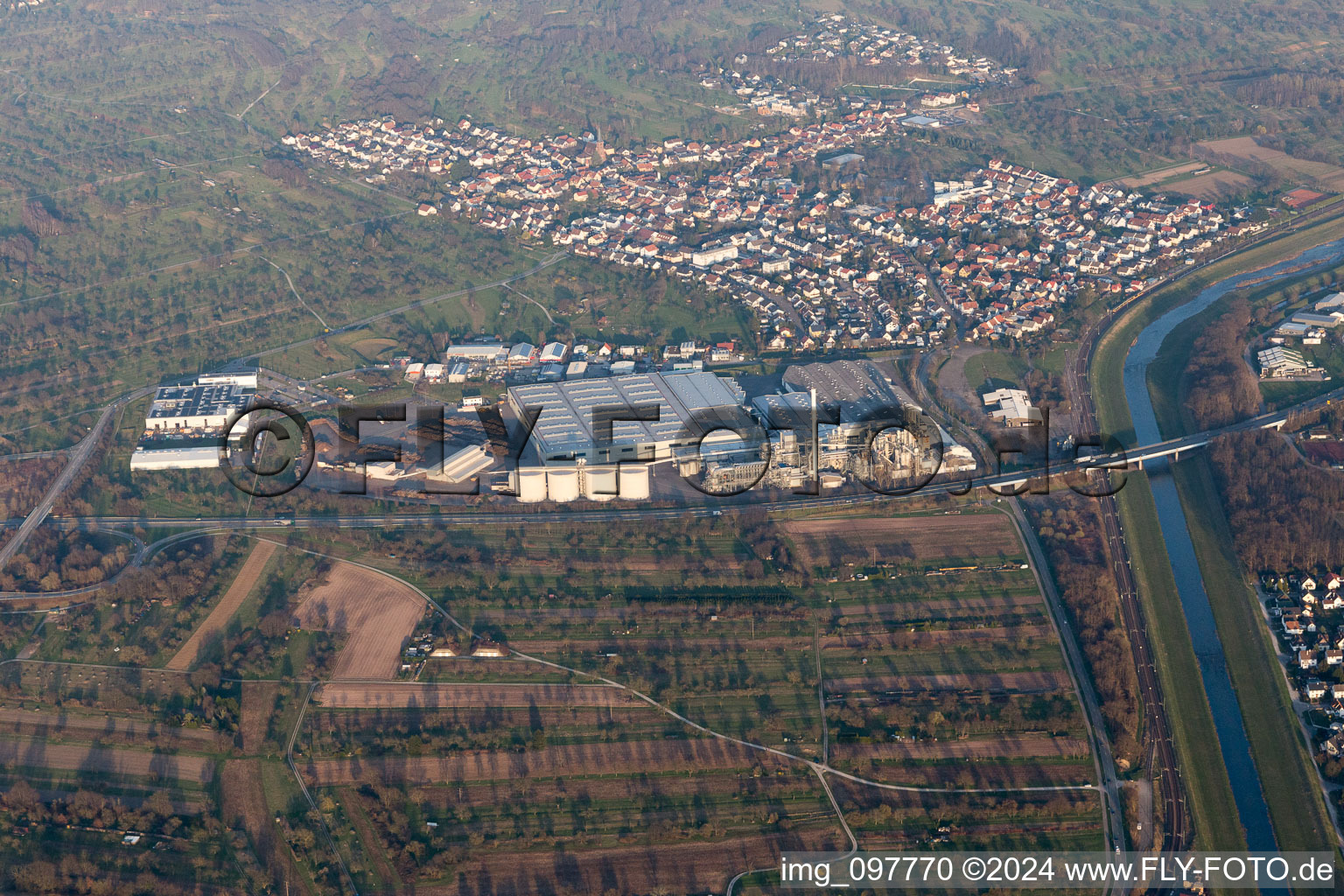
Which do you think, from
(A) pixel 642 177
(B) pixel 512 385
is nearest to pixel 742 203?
(A) pixel 642 177

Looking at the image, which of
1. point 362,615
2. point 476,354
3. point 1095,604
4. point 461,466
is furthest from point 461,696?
point 476,354

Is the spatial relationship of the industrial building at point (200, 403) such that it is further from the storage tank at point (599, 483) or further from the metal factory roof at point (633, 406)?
the storage tank at point (599, 483)

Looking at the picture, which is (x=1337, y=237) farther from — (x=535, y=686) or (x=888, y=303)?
(x=535, y=686)

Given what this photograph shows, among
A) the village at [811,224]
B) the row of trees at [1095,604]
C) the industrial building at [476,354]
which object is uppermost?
the village at [811,224]

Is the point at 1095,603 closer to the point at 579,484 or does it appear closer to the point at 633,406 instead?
the point at 579,484

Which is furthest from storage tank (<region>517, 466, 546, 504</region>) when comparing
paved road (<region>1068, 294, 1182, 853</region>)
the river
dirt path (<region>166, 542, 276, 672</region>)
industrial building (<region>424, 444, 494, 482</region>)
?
the river

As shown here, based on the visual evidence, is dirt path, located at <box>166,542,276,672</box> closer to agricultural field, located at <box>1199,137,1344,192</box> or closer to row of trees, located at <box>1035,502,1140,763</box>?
row of trees, located at <box>1035,502,1140,763</box>

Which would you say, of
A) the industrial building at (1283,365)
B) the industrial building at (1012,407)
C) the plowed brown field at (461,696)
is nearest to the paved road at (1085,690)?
the industrial building at (1012,407)
